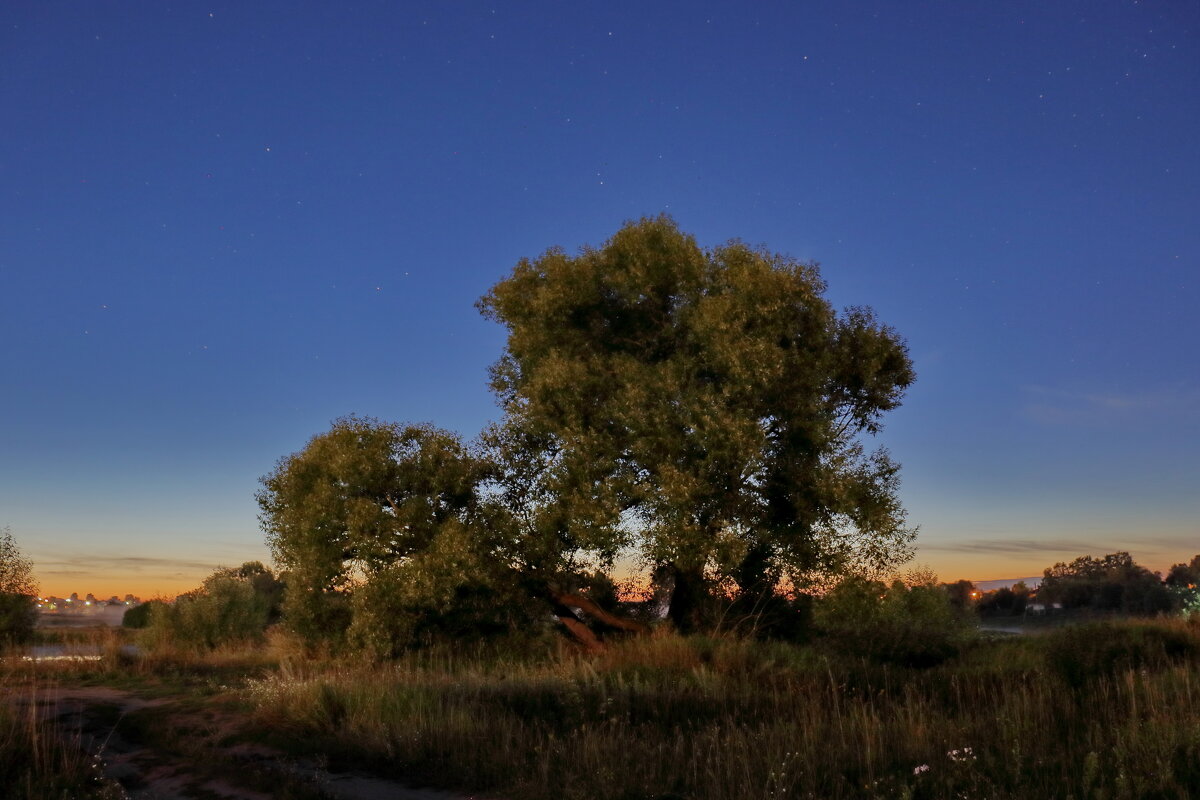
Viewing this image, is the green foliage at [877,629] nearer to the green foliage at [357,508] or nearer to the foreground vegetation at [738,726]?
the foreground vegetation at [738,726]

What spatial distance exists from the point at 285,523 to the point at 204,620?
36.6ft

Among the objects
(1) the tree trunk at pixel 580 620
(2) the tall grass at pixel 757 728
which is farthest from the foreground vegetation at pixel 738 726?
(1) the tree trunk at pixel 580 620

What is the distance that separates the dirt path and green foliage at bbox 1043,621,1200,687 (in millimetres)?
10884

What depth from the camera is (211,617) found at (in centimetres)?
3306

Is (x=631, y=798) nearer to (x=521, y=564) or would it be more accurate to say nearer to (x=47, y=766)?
(x=47, y=766)

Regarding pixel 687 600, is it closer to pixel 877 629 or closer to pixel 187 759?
pixel 877 629

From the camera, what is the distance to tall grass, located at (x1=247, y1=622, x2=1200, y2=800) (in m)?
8.62

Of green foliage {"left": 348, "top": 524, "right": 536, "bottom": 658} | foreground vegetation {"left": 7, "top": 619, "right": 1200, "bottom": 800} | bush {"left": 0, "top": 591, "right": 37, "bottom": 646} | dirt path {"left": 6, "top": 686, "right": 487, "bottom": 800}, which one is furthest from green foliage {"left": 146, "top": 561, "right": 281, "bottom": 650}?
dirt path {"left": 6, "top": 686, "right": 487, "bottom": 800}

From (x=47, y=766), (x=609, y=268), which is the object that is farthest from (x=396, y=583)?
(x=47, y=766)

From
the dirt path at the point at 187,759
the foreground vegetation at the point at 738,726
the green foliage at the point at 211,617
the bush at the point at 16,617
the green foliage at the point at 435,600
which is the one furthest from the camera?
the green foliage at the point at 211,617

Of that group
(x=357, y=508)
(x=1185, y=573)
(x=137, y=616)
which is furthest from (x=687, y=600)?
(x=1185, y=573)

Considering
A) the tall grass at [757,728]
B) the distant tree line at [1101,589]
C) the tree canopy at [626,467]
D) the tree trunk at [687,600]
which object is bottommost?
the distant tree line at [1101,589]

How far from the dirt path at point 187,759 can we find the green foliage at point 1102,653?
10.9 metres

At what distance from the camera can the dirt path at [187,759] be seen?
10.1m
